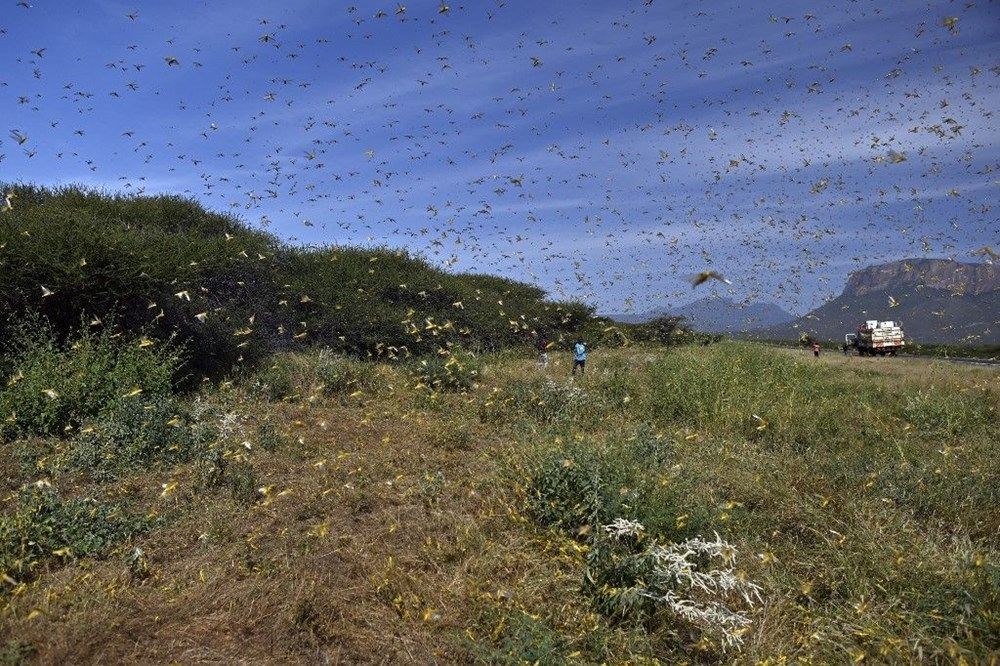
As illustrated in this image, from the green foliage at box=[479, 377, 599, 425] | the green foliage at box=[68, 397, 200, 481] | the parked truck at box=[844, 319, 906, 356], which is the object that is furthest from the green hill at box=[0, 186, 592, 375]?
the parked truck at box=[844, 319, 906, 356]

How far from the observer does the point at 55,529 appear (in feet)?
16.7

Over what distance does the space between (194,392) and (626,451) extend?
845 cm

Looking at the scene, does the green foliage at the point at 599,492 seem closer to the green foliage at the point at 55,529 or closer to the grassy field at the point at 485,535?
the grassy field at the point at 485,535

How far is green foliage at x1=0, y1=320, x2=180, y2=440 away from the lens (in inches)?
310

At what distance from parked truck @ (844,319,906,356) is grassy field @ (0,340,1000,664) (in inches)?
1338

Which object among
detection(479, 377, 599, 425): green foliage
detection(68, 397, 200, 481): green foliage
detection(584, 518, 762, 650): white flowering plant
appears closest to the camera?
detection(584, 518, 762, 650): white flowering plant

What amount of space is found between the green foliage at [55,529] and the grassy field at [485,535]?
25 millimetres

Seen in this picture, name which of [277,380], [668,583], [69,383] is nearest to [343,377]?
[277,380]

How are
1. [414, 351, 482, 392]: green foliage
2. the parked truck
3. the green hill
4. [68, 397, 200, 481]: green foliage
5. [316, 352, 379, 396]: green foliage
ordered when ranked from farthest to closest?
the parked truck → [414, 351, 482, 392]: green foliage → [316, 352, 379, 396]: green foliage → the green hill → [68, 397, 200, 481]: green foliage

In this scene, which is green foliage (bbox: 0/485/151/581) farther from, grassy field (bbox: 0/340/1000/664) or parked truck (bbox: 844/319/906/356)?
parked truck (bbox: 844/319/906/356)

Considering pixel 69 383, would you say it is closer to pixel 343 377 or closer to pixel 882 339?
pixel 343 377

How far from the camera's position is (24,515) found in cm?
494

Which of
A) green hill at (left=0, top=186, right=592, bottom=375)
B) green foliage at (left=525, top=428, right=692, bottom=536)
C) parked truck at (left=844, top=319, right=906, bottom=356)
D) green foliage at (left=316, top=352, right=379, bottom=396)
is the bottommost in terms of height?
parked truck at (left=844, top=319, right=906, bottom=356)

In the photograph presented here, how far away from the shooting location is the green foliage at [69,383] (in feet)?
25.8
